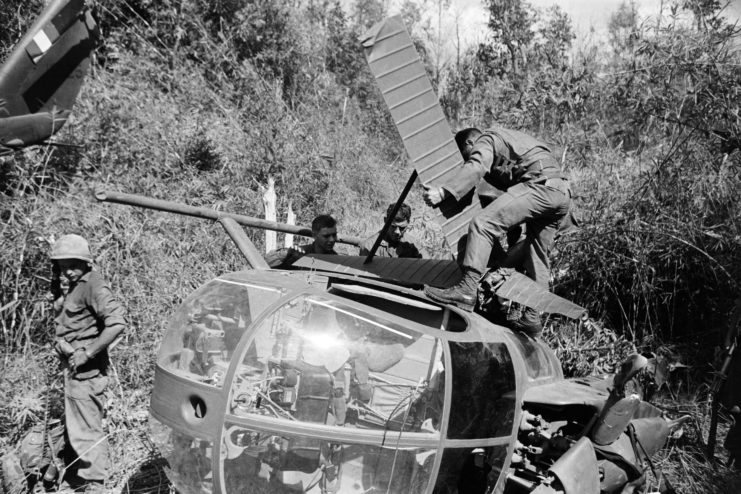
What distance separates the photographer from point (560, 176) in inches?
186

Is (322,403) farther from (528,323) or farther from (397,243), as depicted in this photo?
(397,243)

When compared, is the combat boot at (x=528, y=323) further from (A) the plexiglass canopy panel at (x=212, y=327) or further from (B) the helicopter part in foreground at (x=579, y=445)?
(A) the plexiglass canopy panel at (x=212, y=327)

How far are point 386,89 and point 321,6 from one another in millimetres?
12387

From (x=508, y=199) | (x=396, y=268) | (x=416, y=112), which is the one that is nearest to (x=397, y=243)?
(x=396, y=268)

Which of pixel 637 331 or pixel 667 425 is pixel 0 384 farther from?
pixel 637 331

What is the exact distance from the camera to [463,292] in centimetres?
415

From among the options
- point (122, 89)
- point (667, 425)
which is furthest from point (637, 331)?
point (122, 89)

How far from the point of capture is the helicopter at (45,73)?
6.88 meters

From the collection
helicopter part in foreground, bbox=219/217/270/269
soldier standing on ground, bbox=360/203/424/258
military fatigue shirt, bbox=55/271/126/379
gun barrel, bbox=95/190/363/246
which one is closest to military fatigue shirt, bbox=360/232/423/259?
soldier standing on ground, bbox=360/203/424/258

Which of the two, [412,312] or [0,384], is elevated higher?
[412,312]

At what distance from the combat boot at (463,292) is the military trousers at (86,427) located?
3.04 m

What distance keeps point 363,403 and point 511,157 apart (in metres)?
2.35

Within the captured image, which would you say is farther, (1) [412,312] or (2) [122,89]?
(2) [122,89]

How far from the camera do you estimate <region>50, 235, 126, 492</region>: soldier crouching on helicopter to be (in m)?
5.12
